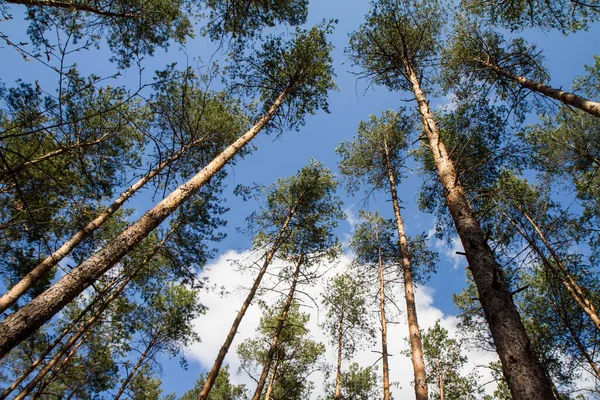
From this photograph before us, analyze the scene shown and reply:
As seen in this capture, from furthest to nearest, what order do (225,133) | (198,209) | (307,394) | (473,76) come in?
(307,394), (198,209), (225,133), (473,76)

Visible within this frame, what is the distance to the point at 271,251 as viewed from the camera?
10.4 meters

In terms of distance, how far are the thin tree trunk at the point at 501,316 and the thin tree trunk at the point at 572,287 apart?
768cm

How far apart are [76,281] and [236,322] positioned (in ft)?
18.5

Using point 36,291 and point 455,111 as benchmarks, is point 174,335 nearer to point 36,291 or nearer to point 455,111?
point 36,291

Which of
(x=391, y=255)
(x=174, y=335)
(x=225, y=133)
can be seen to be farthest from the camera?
(x=174, y=335)

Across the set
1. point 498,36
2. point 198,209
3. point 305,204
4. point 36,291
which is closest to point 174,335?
point 36,291

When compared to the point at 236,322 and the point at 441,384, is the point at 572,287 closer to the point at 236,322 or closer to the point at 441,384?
the point at 441,384

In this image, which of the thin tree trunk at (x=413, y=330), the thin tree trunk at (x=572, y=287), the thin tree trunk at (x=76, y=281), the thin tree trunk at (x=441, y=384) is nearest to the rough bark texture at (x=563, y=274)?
the thin tree trunk at (x=572, y=287)

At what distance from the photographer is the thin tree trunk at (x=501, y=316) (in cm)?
239

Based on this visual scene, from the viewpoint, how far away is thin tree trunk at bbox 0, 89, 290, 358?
2807 millimetres

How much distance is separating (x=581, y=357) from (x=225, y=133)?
1443cm

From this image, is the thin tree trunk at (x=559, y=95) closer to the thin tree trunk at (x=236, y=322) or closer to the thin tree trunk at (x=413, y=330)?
the thin tree trunk at (x=413, y=330)

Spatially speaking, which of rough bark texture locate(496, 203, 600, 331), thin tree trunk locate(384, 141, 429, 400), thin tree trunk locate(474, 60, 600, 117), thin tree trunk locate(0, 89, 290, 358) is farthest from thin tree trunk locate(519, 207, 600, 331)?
thin tree trunk locate(0, 89, 290, 358)

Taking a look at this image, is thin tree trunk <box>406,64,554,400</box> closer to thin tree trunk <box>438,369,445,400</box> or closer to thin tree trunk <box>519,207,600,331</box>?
thin tree trunk <box>519,207,600,331</box>
